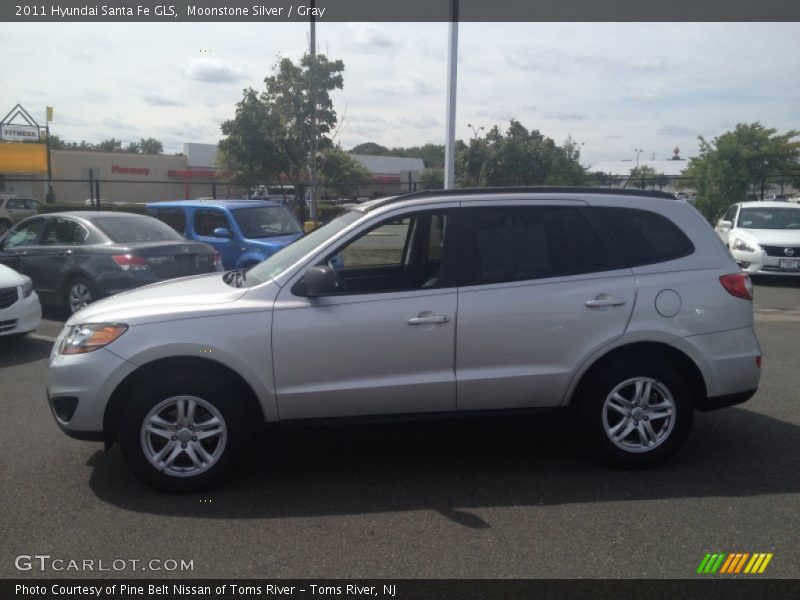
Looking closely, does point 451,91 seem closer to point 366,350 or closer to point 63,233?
point 63,233

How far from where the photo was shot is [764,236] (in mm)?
14688

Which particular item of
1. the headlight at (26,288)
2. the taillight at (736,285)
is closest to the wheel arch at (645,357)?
the taillight at (736,285)

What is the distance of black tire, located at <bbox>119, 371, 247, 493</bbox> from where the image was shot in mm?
4551

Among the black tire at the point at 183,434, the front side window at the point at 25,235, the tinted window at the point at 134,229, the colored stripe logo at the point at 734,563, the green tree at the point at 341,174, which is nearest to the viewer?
the colored stripe logo at the point at 734,563

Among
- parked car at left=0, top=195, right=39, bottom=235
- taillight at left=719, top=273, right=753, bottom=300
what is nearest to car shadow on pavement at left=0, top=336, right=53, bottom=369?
taillight at left=719, top=273, right=753, bottom=300

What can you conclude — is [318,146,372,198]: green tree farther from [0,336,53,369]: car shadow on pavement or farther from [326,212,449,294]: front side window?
[326,212,449,294]: front side window

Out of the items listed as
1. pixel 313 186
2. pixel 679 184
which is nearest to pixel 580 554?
pixel 313 186

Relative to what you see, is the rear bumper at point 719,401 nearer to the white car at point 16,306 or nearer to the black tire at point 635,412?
the black tire at point 635,412

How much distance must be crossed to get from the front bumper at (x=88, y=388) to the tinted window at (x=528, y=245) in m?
2.27

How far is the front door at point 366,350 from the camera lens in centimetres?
466

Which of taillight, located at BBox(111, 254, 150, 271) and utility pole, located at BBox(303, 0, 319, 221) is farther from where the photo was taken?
utility pole, located at BBox(303, 0, 319, 221)

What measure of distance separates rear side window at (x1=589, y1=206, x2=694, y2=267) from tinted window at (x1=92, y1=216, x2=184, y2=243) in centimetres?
745
